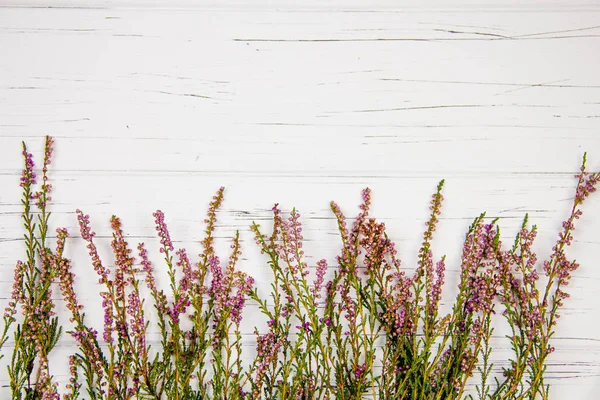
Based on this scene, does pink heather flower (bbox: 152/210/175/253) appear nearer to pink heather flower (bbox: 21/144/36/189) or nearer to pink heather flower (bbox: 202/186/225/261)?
pink heather flower (bbox: 202/186/225/261)

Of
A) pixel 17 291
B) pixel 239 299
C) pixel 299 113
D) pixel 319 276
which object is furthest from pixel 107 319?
pixel 299 113

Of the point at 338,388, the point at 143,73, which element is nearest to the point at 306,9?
the point at 143,73

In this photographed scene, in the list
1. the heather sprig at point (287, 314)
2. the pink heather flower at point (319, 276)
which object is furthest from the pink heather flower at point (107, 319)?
the pink heather flower at point (319, 276)

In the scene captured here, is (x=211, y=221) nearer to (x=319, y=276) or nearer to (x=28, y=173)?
(x=319, y=276)

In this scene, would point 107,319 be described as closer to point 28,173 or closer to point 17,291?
point 17,291

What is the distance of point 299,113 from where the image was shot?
4.30ft

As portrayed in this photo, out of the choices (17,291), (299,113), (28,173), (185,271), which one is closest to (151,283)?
(185,271)

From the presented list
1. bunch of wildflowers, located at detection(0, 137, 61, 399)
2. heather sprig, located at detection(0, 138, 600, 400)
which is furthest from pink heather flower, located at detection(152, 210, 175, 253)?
bunch of wildflowers, located at detection(0, 137, 61, 399)

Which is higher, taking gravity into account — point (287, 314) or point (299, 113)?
point (299, 113)

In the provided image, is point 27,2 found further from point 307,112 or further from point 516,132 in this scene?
point 516,132

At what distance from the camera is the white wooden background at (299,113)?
1293 mm

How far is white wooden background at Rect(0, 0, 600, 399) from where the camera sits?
129cm

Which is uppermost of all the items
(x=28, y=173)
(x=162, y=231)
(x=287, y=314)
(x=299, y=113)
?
(x=299, y=113)

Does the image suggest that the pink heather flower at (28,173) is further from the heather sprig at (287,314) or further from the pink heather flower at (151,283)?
the pink heather flower at (151,283)
